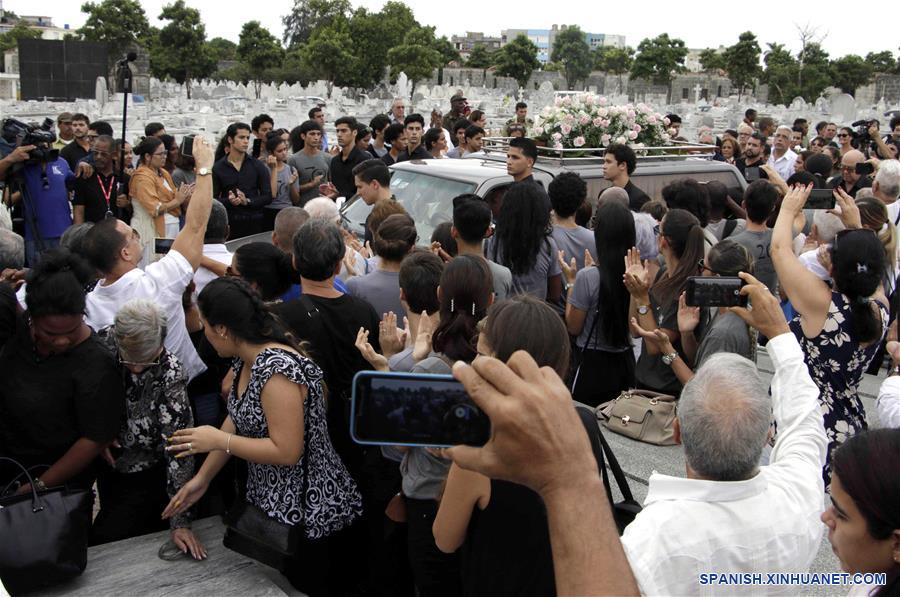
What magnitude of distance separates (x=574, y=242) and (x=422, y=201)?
1.81 meters

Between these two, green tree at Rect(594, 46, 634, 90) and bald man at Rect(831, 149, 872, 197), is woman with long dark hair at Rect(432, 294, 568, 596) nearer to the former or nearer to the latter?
bald man at Rect(831, 149, 872, 197)

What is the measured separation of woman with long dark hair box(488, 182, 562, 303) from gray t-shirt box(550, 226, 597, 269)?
0.59 ft

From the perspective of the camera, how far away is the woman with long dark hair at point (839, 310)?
135 inches

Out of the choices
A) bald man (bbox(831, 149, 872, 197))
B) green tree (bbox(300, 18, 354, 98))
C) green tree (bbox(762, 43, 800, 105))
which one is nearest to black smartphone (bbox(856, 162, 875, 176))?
bald man (bbox(831, 149, 872, 197))

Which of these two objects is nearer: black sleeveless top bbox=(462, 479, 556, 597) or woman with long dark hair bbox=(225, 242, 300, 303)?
black sleeveless top bbox=(462, 479, 556, 597)

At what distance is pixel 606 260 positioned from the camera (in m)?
4.52

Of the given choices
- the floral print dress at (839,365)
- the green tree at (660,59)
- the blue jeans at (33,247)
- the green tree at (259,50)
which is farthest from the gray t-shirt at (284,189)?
the green tree at (660,59)

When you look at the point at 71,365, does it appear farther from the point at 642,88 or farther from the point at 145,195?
the point at 642,88

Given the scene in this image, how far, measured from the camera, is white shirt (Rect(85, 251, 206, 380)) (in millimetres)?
3645

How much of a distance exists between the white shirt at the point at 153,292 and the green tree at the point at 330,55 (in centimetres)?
4398

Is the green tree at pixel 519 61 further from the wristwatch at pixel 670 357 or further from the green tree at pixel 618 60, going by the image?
the wristwatch at pixel 670 357

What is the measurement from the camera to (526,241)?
197 inches

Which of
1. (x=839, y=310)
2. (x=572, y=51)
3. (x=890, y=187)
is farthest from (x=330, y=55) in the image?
(x=572, y=51)

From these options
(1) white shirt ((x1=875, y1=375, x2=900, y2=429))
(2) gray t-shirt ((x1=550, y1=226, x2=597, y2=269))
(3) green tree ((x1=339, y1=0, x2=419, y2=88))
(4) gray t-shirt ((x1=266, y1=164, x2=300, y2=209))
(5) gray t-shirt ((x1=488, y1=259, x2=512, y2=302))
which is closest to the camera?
(1) white shirt ((x1=875, y1=375, x2=900, y2=429))
